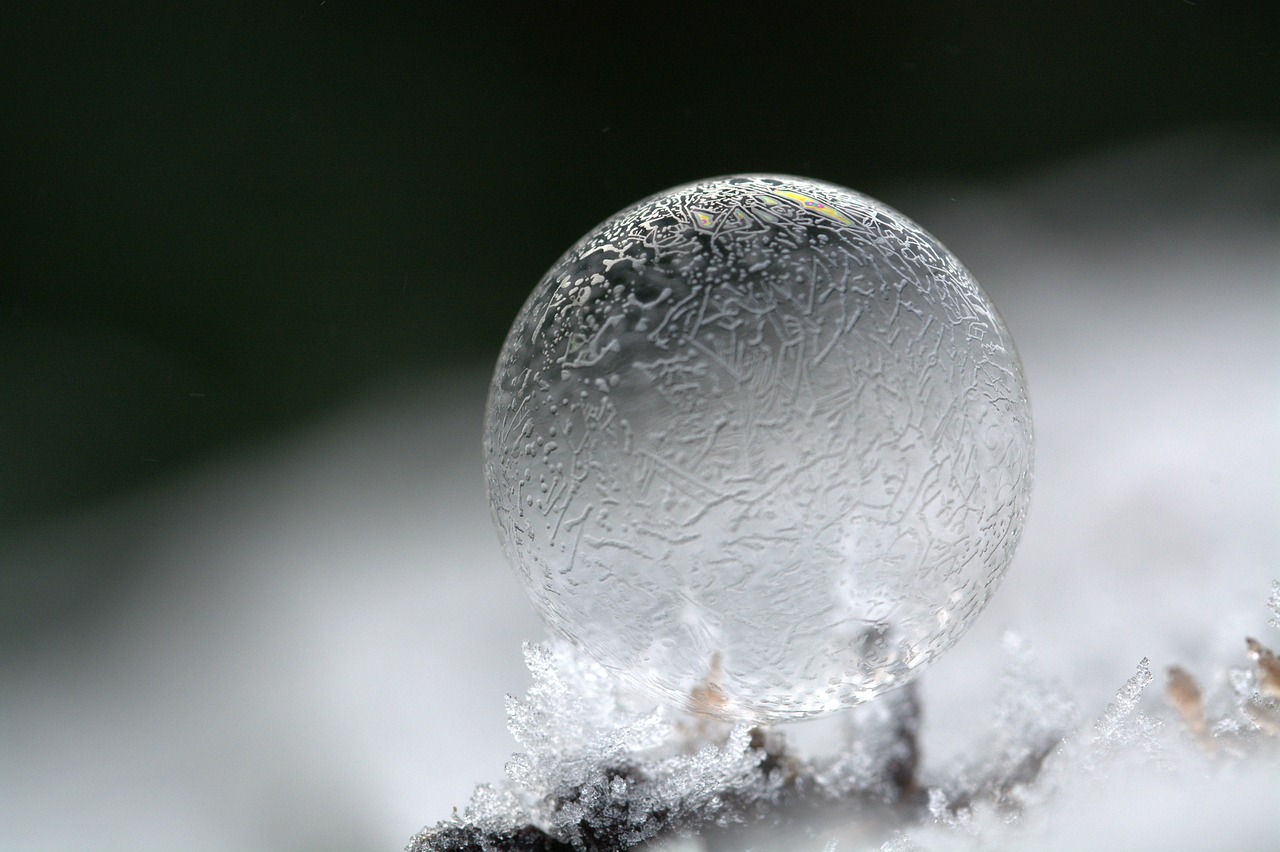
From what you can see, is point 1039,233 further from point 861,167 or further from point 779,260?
point 779,260

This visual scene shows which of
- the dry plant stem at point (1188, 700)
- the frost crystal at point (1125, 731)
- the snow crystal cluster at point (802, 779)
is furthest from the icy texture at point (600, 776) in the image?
the dry plant stem at point (1188, 700)

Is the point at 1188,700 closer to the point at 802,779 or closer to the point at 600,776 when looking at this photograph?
the point at 802,779

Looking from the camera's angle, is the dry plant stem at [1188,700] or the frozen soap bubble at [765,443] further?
the dry plant stem at [1188,700]

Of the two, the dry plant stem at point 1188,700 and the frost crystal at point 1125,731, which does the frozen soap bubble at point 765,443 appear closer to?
the frost crystal at point 1125,731

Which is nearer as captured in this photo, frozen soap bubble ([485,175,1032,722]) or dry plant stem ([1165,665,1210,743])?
frozen soap bubble ([485,175,1032,722])

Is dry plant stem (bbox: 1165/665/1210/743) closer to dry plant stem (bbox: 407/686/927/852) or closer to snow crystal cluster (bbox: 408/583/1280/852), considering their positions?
snow crystal cluster (bbox: 408/583/1280/852)

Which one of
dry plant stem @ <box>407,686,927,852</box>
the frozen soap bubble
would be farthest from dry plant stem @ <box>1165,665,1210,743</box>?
the frozen soap bubble
